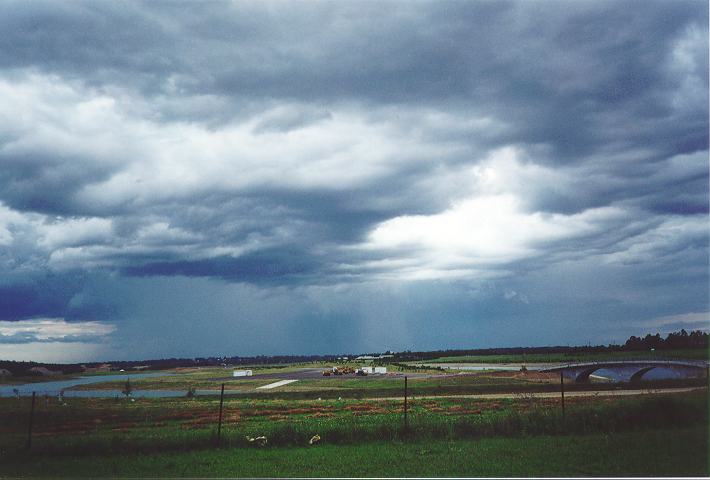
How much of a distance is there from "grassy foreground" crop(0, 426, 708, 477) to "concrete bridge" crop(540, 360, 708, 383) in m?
62.3

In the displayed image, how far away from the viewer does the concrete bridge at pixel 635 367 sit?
261ft

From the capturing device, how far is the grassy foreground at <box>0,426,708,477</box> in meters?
14.2

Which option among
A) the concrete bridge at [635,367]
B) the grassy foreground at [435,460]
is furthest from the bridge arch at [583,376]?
the grassy foreground at [435,460]

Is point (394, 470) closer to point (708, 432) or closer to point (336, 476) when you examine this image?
point (336, 476)

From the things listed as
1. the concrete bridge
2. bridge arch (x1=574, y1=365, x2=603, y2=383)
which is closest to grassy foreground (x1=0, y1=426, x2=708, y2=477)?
the concrete bridge

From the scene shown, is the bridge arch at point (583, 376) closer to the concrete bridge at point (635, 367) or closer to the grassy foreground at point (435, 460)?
the concrete bridge at point (635, 367)

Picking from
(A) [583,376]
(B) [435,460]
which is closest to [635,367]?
(A) [583,376]

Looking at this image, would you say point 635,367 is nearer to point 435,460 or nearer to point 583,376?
point 583,376

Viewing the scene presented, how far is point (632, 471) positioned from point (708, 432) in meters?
5.79

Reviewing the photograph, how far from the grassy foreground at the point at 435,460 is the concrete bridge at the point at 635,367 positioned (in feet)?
204

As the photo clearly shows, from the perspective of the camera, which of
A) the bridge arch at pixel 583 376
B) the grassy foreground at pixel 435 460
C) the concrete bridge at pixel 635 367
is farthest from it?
the bridge arch at pixel 583 376

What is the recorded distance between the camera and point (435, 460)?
51.6 feet

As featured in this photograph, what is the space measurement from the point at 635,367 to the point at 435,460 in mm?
86415

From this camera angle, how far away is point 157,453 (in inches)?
727
